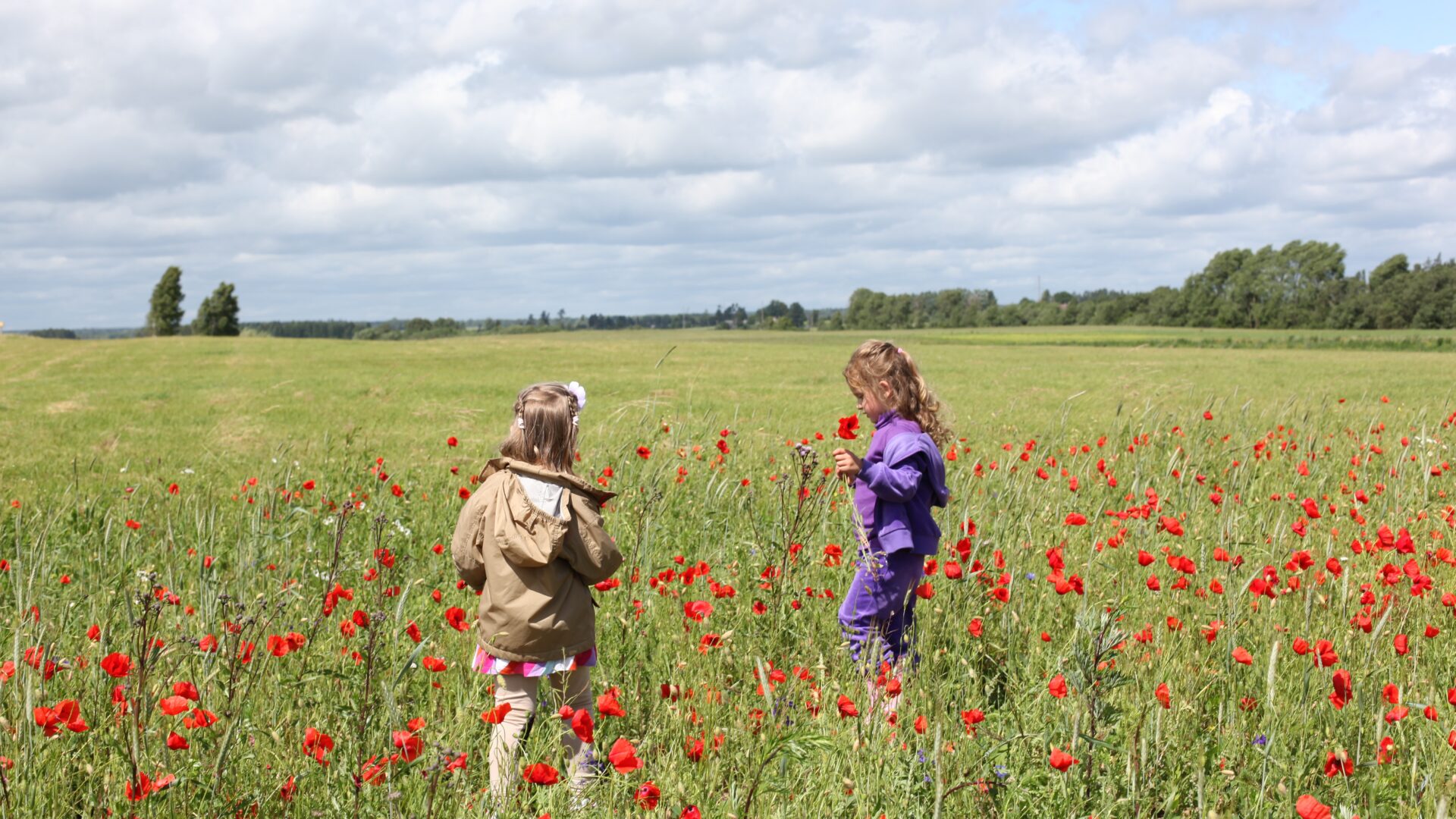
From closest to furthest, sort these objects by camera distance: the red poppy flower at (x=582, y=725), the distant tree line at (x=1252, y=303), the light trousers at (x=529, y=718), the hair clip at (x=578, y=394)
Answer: the red poppy flower at (x=582, y=725) → the light trousers at (x=529, y=718) → the hair clip at (x=578, y=394) → the distant tree line at (x=1252, y=303)

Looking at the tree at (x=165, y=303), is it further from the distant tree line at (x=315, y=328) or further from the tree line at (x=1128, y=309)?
the distant tree line at (x=315, y=328)

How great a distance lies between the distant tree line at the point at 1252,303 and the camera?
79.4m

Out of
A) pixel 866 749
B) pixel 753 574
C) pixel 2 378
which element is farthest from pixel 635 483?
pixel 2 378

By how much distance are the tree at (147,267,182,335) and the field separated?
2968 inches

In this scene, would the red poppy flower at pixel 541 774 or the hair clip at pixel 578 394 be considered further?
the hair clip at pixel 578 394

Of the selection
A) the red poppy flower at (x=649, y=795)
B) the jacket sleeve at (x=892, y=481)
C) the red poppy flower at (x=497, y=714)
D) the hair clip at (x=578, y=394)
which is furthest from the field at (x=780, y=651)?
the hair clip at (x=578, y=394)

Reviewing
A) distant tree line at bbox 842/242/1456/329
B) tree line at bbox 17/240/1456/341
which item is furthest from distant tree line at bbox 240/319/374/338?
distant tree line at bbox 842/242/1456/329

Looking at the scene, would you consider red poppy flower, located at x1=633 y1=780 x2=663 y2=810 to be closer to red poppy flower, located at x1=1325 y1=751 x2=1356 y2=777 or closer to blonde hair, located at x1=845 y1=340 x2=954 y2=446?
red poppy flower, located at x1=1325 y1=751 x2=1356 y2=777

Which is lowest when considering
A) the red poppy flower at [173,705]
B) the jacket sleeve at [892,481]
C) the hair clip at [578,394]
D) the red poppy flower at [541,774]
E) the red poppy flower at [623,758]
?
the red poppy flower at [541,774]

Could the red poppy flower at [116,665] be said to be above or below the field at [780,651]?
above

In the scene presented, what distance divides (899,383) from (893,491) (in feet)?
1.66

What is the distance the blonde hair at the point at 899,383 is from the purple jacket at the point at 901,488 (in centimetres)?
7

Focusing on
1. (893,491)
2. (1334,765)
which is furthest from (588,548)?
(1334,765)

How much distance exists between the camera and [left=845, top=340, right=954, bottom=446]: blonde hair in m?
3.62
